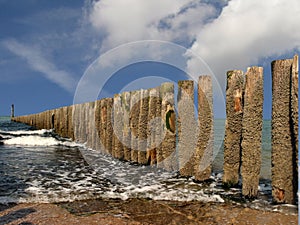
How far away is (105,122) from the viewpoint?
10.0 m

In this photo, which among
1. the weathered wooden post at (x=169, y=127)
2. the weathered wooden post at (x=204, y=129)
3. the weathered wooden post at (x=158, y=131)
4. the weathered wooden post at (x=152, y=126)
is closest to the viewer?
the weathered wooden post at (x=204, y=129)

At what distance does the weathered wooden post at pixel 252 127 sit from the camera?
4.75 metres

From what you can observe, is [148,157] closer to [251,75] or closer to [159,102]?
[159,102]

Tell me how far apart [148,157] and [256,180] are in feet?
10.8

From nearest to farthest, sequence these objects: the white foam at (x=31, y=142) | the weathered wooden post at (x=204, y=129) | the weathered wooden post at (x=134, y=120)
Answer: the weathered wooden post at (x=204, y=129) < the weathered wooden post at (x=134, y=120) < the white foam at (x=31, y=142)

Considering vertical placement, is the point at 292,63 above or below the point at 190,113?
above

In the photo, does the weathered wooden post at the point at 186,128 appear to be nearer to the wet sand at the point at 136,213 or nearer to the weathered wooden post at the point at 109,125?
the wet sand at the point at 136,213

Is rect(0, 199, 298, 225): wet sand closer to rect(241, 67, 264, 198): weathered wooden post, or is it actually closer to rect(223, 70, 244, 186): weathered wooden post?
rect(241, 67, 264, 198): weathered wooden post

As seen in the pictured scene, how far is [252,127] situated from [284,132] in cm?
52

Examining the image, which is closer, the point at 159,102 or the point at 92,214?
the point at 92,214

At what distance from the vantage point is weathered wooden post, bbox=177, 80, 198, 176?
5984mm

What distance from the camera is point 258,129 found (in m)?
4.77

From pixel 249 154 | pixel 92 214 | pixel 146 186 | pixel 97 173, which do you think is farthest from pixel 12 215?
pixel 249 154

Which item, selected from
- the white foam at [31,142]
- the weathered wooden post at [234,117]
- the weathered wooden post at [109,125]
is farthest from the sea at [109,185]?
the white foam at [31,142]
